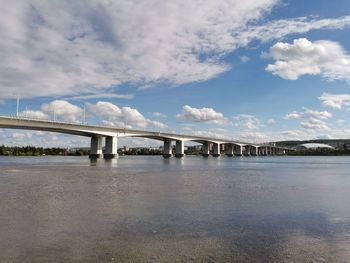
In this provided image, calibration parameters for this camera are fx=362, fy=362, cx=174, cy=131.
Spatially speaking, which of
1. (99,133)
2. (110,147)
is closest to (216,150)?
(110,147)

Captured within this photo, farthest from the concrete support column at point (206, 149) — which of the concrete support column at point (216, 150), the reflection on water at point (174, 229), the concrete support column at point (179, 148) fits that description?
the reflection on water at point (174, 229)

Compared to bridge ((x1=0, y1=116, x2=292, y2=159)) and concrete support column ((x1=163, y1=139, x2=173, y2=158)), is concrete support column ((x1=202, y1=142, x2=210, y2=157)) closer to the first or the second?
bridge ((x1=0, y1=116, x2=292, y2=159))

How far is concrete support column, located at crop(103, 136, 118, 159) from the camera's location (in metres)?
120

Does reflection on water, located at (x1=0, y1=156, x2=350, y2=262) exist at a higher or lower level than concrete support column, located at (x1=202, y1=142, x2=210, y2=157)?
lower

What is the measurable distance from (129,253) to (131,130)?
11577cm

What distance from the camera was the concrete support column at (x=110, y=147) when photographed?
393 feet

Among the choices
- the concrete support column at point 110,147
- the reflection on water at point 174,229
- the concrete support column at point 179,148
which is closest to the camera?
the reflection on water at point 174,229

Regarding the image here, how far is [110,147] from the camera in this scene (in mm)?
120875

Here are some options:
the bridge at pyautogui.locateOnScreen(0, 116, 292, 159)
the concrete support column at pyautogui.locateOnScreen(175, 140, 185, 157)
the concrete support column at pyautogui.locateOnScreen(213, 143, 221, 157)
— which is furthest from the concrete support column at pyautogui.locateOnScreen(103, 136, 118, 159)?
the concrete support column at pyautogui.locateOnScreen(213, 143, 221, 157)

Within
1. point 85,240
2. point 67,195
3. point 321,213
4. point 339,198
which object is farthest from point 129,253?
point 339,198

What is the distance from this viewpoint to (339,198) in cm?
2405

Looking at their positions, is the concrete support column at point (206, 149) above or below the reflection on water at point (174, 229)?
above

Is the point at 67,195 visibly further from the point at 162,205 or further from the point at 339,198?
the point at 339,198

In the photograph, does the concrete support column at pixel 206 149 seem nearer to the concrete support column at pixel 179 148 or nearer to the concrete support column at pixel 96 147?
the concrete support column at pixel 179 148
